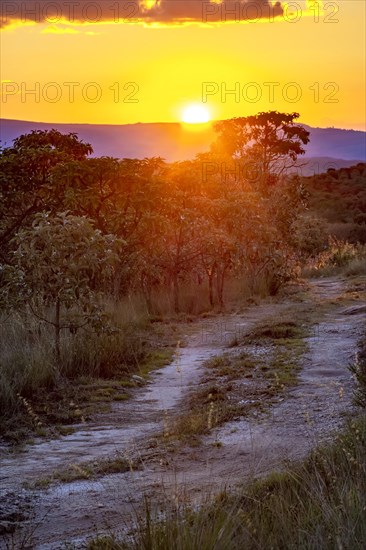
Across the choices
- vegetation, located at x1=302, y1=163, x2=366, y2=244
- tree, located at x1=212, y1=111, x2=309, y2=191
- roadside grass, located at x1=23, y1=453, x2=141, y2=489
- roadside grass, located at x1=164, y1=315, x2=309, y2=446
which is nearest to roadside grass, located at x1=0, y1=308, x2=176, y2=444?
roadside grass, located at x1=164, y1=315, x2=309, y2=446

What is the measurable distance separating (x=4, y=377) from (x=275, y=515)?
13.7 feet

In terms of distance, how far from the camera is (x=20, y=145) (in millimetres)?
13539

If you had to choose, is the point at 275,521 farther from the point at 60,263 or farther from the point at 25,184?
the point at 25,184

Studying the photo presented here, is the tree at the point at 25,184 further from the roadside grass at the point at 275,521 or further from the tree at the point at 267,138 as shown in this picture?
the tree at the point at 267,138

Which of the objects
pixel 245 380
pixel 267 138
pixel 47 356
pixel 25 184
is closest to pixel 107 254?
pixel 47 356

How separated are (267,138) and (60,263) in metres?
24.8

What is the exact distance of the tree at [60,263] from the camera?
862 centimetres

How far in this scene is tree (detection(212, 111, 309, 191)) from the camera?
102 feet

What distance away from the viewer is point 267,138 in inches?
1281

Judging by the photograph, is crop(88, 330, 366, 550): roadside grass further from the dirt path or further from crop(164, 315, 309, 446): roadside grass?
crop(164, 315, 309, 446): roadside grass

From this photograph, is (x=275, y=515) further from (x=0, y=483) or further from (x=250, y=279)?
(x=250, y=279)

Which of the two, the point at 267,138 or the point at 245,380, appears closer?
the point at 245,380

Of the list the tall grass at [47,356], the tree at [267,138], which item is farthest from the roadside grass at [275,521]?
the tree at [267,138]

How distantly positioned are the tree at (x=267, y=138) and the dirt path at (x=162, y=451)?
72.9 feet
